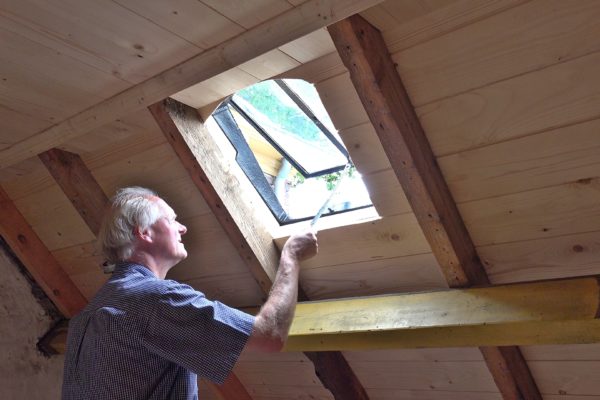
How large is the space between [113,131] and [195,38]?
633mm

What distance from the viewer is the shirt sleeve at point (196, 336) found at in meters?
1.39

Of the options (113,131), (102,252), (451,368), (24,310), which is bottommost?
(451,368)

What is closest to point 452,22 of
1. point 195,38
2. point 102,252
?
point 195,38

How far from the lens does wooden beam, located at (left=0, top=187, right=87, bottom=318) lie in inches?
102

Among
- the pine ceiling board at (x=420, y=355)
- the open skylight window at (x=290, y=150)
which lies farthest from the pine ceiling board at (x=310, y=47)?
the pine ceiling board at (x=420, y=355)

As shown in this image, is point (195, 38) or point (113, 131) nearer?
point (195, 38)

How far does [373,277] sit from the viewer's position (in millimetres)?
1873

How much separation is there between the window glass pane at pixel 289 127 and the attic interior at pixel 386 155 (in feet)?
0.67

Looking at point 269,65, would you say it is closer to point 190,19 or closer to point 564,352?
point 190,19

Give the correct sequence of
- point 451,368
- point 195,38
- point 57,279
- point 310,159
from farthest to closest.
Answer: point 57,279, point 310,159, point 451,368, point 195,38

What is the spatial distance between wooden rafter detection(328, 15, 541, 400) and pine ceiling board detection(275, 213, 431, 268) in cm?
13

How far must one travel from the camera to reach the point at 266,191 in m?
2.06

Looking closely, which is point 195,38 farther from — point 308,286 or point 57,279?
point 57,279

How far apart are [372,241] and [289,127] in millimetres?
596
